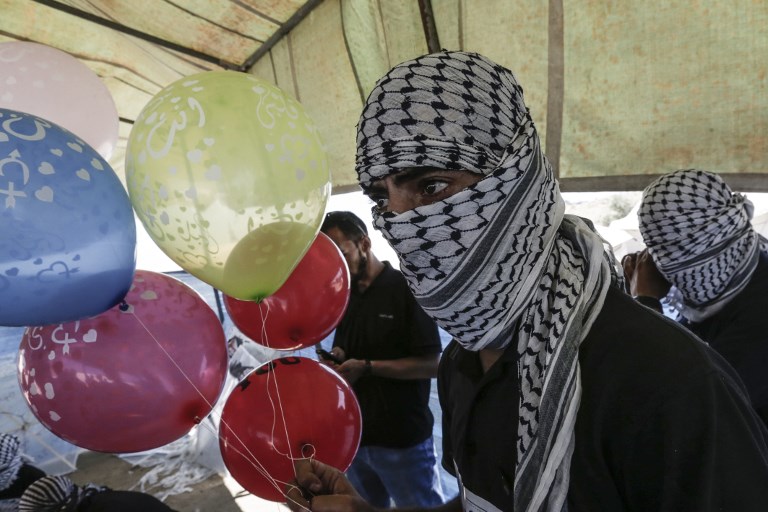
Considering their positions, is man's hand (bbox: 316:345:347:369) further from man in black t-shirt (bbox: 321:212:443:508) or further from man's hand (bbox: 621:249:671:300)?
man's hand (bbox: 621:249:671:300)

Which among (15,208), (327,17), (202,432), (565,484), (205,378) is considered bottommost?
(202,432)

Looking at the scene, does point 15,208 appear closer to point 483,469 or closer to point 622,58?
point 483,469

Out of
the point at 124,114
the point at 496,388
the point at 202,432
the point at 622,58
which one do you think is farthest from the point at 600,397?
the point at 202,432

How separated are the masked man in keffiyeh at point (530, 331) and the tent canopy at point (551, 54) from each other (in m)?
0.98

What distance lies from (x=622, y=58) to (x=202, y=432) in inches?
161

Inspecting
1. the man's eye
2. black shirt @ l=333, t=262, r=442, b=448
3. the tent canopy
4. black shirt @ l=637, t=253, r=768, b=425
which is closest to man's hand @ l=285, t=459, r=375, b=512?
the man's eye

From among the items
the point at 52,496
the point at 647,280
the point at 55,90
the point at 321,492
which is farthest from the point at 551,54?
the point at 52,496

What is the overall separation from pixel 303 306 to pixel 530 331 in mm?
1014

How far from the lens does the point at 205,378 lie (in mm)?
1383

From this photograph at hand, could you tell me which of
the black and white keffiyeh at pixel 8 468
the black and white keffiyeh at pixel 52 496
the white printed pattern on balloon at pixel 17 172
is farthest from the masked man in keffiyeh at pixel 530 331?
the black and white keffiyeh at pixel 8 468

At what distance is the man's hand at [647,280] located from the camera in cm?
197

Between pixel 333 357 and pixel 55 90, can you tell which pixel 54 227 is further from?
pixel 333 357

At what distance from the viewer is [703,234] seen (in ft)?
5.11

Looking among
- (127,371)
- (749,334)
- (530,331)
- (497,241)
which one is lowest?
(749,334)
